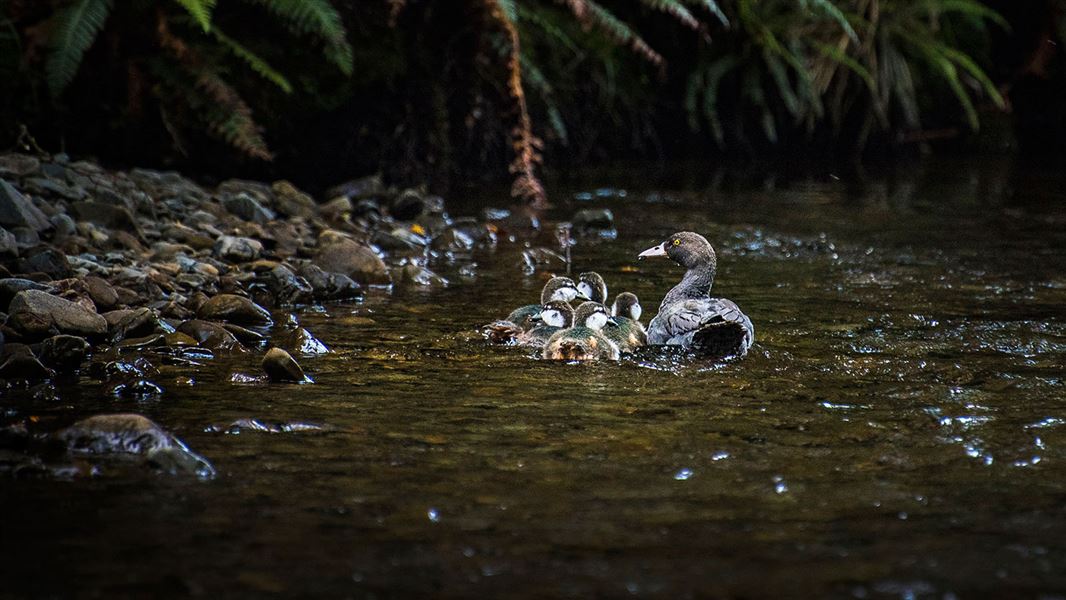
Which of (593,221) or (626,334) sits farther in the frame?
(593,221)

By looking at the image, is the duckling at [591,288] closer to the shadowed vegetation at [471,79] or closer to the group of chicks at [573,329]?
the group of chicks at [573,329]

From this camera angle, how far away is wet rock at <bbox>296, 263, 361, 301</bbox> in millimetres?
6500

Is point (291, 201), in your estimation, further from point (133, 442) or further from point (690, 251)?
point (133, 442)

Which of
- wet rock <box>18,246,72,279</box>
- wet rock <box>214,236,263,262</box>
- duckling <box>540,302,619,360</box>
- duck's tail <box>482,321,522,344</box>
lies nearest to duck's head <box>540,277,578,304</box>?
duck's tail <box>482,321,522,344</box>

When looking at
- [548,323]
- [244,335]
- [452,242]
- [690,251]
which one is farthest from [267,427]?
[452,242]

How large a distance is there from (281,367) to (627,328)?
168 cm

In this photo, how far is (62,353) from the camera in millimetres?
4652

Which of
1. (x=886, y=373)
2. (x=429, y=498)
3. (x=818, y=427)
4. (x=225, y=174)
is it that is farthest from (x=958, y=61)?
(x=429, y=498)

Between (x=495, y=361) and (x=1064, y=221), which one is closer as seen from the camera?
(x=495, y=361)

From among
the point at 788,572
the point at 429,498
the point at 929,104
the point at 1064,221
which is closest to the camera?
the point at 788,572

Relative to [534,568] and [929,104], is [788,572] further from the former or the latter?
[929,104]

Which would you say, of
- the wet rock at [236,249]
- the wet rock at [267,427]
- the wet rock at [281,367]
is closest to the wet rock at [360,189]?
the wet rock at [236,249]

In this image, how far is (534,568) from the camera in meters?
2.92

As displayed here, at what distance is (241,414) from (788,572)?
200cm
